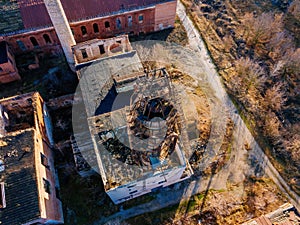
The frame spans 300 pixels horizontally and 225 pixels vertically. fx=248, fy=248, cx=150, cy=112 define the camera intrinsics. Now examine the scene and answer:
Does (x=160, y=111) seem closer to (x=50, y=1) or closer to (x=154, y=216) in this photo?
(x=154, y=216)

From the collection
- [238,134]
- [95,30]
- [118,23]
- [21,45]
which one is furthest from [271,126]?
[21,45]

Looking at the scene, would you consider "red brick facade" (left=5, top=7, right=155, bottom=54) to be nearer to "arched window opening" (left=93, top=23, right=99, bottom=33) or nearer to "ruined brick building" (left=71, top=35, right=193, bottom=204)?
"arched window opening" (left=93, top=23, right=99, bottom=33)

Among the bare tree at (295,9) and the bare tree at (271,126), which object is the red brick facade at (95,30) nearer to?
the bare tree at (271,126)

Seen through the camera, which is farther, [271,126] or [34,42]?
[34,42]

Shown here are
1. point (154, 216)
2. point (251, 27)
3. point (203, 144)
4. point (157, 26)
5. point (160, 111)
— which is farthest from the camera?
point (251, 27)

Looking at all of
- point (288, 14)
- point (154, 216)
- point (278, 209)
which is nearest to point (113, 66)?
point (154, 216)

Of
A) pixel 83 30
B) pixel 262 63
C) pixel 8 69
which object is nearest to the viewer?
pixel 8 69

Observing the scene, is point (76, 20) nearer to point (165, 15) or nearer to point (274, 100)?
point (165, 15)

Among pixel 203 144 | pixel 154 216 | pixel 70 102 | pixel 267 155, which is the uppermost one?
pixel 70 102
